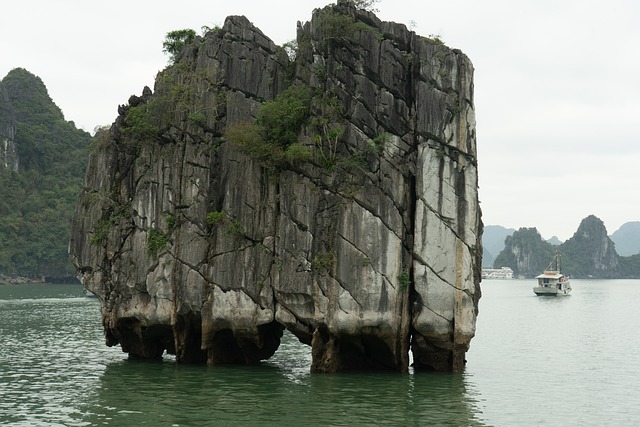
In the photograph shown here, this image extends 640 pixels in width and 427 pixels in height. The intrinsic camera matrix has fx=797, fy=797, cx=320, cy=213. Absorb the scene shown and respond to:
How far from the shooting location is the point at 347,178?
26906mm

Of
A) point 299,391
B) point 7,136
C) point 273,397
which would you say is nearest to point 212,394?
point 273,397

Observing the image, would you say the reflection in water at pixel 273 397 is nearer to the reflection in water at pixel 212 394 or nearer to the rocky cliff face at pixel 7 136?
the reflection in water at pixel 212 394

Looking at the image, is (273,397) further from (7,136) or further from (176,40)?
(7,136)

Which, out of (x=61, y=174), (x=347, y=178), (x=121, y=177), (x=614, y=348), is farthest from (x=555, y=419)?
(x=61, y=174)

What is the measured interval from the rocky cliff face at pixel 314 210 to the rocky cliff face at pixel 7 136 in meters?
106

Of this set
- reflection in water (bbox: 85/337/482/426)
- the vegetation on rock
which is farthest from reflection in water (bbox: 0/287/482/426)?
the vegetation on rock

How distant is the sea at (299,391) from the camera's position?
68.7ft

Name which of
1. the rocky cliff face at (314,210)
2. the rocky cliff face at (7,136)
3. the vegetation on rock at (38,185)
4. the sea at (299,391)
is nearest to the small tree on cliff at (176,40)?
the rocky cliff face at (314,210)

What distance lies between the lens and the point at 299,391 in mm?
24359

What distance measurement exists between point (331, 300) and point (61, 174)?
116045 mm

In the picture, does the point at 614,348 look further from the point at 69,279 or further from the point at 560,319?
the point at 69,279

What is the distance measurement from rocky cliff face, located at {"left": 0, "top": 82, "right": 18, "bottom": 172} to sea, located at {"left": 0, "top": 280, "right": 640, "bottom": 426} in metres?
96.3

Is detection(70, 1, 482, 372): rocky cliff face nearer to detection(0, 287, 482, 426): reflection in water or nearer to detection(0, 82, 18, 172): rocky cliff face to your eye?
detection(0, 287, 482, 426): reflection in water

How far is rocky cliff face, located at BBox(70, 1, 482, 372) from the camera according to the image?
2641 centimetres
